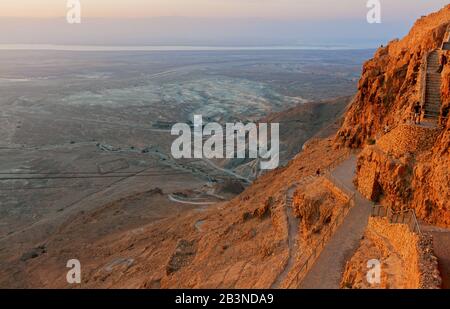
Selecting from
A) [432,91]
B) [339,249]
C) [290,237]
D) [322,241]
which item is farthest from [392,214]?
[432,91]

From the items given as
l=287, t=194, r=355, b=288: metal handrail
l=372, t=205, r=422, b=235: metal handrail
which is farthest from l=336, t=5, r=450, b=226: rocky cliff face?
l=287, t=194, r=355, b=288: metal handrail

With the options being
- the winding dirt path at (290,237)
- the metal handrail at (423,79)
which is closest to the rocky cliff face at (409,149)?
the metal handrail at (423,79)

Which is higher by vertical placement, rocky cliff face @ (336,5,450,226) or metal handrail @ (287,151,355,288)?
rocky cliff face @ (336,5,450,226)

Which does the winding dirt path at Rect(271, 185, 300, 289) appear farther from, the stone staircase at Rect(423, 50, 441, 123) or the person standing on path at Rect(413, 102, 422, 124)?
the stone staircase at Rect(423, 50, 441, 123)

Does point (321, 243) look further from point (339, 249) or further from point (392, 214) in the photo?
point (392, 214)
